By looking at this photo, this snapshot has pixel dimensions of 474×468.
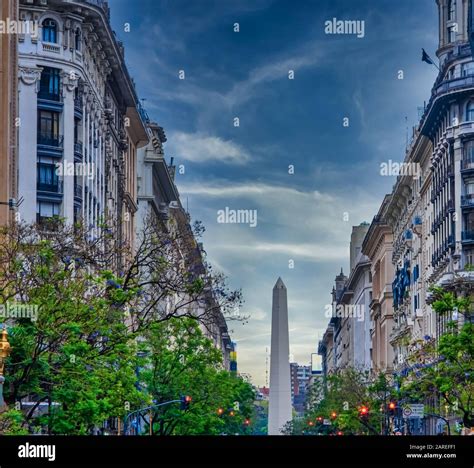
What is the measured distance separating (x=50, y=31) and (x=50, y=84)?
175 inches

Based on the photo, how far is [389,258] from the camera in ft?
551

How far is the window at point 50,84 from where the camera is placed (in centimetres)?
8431

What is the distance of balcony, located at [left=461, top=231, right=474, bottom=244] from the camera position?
10006 centimetres

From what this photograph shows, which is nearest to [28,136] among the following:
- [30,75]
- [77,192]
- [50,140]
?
[50,140]

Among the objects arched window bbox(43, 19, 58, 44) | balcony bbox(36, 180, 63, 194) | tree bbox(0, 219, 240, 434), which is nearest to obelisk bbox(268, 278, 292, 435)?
arched window bbox(43, 19, 58, 44)

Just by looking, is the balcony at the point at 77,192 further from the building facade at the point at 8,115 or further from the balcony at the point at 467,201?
the balcony at the point at 467,201

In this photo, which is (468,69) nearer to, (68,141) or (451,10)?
(451,10)

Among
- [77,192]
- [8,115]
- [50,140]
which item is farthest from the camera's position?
[77,192]

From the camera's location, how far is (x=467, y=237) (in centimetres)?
10044

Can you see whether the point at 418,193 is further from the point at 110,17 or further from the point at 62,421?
the point at 62,421

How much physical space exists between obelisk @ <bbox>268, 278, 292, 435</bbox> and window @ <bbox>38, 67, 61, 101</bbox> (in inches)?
2217
